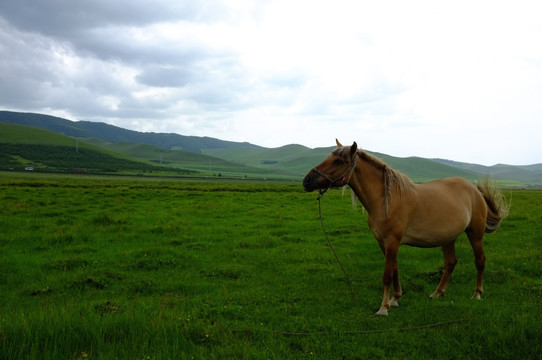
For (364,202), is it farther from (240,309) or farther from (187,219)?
(187,219)

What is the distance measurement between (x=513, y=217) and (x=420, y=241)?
56.3ft

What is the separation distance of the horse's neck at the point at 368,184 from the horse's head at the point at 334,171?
0.26 metres

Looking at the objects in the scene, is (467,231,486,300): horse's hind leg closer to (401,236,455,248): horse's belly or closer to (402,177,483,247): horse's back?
(402,177,483,247): horse's back

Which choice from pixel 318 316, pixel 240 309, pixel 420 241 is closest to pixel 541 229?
pixel 420 241

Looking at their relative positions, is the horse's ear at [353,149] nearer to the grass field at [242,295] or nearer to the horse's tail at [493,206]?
the grass field at [242,295]

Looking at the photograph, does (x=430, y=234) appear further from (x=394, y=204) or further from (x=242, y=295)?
(x=242, y=295)

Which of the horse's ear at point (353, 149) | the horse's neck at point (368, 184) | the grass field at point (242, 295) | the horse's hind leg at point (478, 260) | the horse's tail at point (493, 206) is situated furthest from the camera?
the horse's tail at point (493, 206)

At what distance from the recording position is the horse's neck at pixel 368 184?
754 centimetres

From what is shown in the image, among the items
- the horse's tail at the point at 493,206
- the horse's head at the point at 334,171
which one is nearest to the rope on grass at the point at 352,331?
the horse's head at the point at 334,171

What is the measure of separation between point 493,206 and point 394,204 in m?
3.72

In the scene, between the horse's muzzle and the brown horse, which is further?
the brown horse

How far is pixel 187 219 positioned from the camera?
792 inches

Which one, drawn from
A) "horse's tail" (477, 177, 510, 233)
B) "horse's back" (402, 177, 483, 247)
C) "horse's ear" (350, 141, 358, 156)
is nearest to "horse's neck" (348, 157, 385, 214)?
"horse's ear" (350, 141, 358, 156)

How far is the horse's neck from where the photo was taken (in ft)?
24.7
